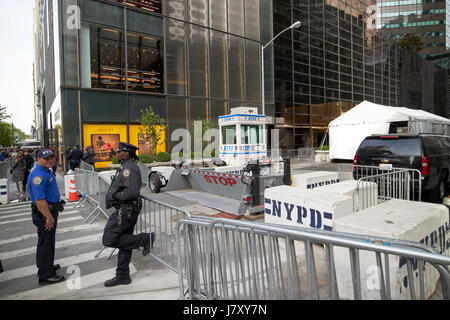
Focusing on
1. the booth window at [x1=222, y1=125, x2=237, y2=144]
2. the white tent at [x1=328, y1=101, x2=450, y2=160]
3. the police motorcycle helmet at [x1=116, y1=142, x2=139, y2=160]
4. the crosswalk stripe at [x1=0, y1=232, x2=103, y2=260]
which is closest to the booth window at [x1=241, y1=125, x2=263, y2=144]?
the booth window at [x1=222, y1=125, x2=237, y2=144]

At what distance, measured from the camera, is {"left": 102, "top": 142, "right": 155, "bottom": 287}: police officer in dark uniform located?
392cm

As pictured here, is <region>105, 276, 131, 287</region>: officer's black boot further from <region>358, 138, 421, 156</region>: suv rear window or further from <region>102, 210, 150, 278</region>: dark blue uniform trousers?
<region>358, 138, 421, 156</region>: suv rear window

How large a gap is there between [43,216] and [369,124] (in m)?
18.2

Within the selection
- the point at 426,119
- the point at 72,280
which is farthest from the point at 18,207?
the point at 426,119

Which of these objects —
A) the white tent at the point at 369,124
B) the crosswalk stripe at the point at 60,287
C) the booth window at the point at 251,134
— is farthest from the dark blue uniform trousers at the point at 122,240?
the white tent at the point at 369,124

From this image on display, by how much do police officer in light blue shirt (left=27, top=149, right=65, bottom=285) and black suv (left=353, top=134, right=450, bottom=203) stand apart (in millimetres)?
7781

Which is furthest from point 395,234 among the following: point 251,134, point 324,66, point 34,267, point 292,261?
point 324,66

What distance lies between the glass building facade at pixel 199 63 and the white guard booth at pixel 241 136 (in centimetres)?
426

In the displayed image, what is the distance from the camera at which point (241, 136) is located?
1905 cm

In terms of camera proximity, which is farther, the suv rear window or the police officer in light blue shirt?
the suv rear window

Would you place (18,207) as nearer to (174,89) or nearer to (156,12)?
(174,89)

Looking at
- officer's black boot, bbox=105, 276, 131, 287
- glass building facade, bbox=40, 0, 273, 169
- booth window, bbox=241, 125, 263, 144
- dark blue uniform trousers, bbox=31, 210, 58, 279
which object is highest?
glass building facade, bbox=40, 0, 273, 169

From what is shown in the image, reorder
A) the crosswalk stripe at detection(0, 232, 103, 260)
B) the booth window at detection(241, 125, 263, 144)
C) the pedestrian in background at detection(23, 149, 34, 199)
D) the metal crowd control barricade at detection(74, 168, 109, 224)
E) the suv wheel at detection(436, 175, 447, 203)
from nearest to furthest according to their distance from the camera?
1. the crosswalk stripe at detection(0, 232, 103, 260)
2. the metal crowd control barricade at detection(74, 168, 109, 224)
3. the suv wheel at detection(436, 175, 447, 203)
4. the pedestrian in background at detection(23, 149, 34, 199)
5. the booth window at detection(241, 125, 263, 144)

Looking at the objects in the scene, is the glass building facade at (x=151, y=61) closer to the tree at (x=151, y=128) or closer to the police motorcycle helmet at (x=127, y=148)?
the tree at (x=151, y=128)
